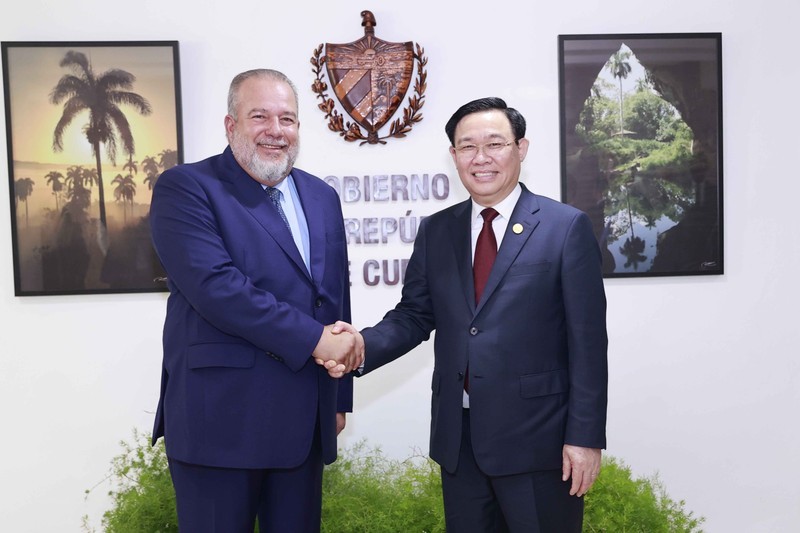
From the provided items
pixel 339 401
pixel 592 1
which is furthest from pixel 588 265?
pixel 592 1

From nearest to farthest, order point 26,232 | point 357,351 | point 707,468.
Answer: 1. point 357,351
2. point 26,232
3. point 707,468

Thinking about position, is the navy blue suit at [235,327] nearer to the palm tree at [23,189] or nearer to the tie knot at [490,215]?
the tie knot at [490,215]

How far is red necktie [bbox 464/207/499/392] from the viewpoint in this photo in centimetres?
198

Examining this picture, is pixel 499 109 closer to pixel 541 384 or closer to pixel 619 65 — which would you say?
pixel 541 384

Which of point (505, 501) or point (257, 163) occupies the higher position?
point (257, 163)

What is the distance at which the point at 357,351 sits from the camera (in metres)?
2.06

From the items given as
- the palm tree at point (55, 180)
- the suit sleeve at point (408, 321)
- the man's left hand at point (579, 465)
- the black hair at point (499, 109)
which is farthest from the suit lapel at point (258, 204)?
the palm tree at point (55, 180)

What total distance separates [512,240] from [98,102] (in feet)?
6.96

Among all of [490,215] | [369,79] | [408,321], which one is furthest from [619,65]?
[408,321]

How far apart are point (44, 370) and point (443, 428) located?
2.16 metres

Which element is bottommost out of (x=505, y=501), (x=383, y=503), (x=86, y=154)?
(x=383, y=503)

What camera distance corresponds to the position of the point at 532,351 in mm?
1908

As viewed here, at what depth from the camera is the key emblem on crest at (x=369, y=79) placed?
3.23 m

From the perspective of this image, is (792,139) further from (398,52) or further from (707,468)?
(398,52)
